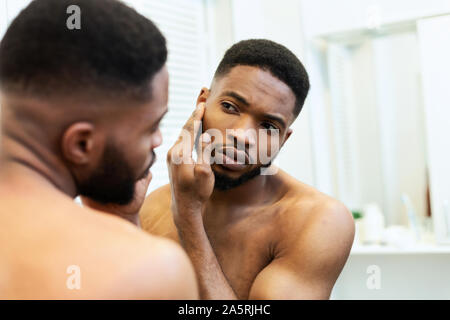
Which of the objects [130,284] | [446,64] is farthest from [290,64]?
[446,64]

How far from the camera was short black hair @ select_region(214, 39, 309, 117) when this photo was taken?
36.5 inches

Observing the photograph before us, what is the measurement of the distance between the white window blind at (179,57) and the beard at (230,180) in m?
1.04

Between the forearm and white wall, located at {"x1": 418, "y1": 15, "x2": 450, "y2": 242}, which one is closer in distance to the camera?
the forearm

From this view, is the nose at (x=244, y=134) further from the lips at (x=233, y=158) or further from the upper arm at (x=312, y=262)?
the upper arm at (x=312, y=262)

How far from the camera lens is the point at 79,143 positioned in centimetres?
57

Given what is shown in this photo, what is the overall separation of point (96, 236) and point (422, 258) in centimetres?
183

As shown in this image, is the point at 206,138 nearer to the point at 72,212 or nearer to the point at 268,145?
the point at 268,145

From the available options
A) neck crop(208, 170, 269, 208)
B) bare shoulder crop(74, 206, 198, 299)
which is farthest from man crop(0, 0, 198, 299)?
neck crop(208, 170, 269, 208)

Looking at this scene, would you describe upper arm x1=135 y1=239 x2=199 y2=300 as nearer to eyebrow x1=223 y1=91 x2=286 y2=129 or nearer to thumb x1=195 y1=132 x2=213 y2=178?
thumb x1=195 y1=132 x2=213 y2=178

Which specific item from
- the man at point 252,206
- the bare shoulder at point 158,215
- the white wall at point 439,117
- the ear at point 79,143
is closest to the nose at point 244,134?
the man at point 252,206

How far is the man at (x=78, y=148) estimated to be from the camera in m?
0.50

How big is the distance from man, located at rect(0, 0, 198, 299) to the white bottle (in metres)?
1.65

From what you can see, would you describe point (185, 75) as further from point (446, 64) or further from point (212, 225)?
point (212, 225)

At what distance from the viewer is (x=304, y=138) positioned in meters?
2.34
